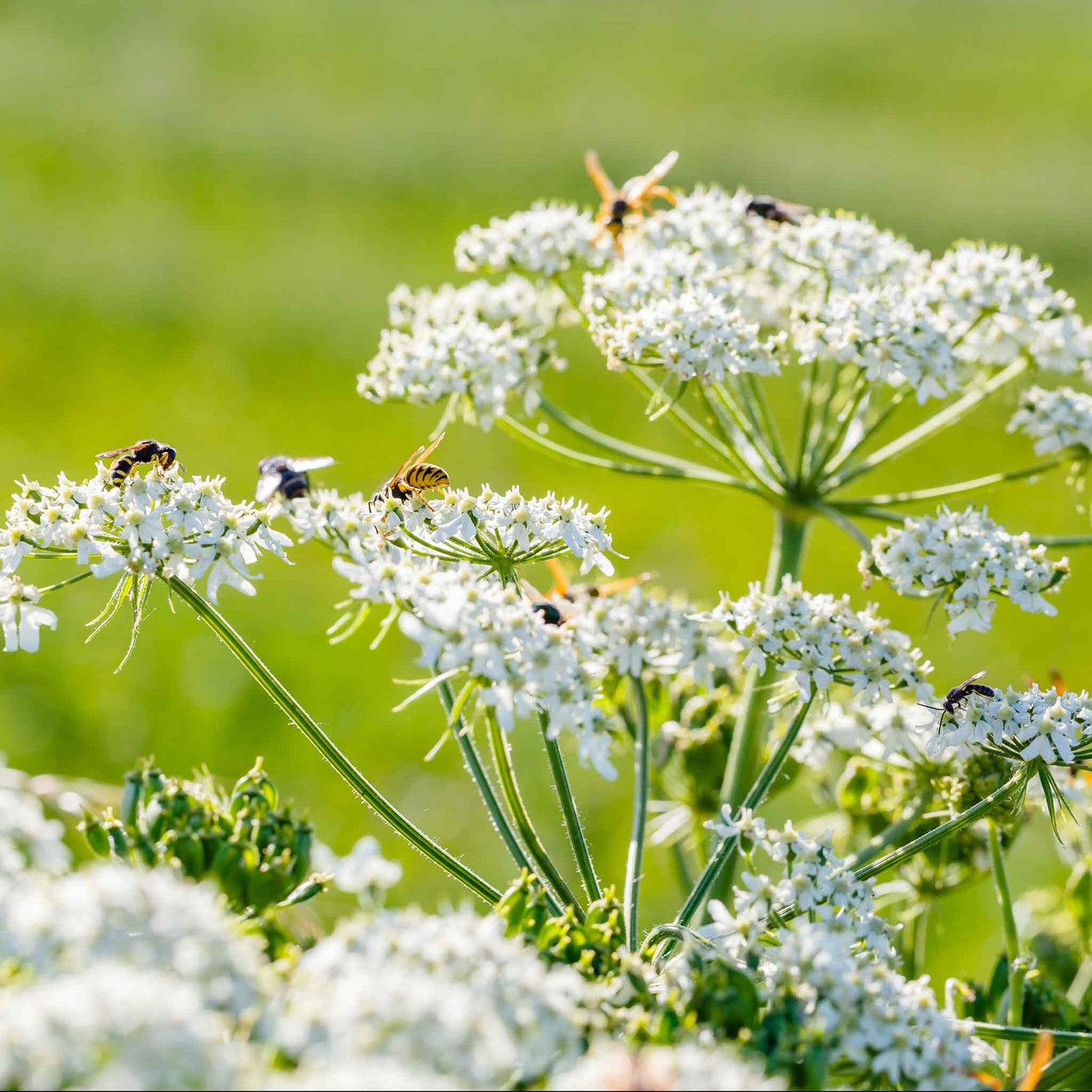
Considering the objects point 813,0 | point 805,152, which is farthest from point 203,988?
point 813,0

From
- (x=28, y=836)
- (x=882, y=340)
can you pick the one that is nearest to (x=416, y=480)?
(x=28, y=836)

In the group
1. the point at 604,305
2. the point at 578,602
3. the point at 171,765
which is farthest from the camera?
the point at 171,765

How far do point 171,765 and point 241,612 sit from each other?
2.33 m

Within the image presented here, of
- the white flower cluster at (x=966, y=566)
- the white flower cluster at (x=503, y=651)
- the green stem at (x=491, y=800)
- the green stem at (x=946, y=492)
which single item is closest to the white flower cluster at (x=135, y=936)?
the white flower cluster at (x=503, y=651)

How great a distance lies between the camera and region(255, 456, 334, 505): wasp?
4.25 metres

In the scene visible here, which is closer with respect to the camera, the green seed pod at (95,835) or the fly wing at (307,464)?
the green seed pod at (95,835)

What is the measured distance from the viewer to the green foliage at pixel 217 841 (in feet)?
11.3

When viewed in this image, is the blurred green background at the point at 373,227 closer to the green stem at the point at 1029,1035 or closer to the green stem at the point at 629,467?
the green stem at the point at 629,467

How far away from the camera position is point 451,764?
1040cm

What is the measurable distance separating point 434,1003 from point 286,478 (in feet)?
7.29

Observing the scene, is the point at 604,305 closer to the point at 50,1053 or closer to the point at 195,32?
the point at 50,1053

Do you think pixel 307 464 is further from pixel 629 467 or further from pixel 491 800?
pixel 629 467

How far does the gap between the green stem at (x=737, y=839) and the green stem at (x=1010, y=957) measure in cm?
75

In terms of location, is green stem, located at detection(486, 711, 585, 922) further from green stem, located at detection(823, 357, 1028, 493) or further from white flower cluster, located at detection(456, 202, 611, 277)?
white flower cluster, located at detection(456, 202, 611, 277)
